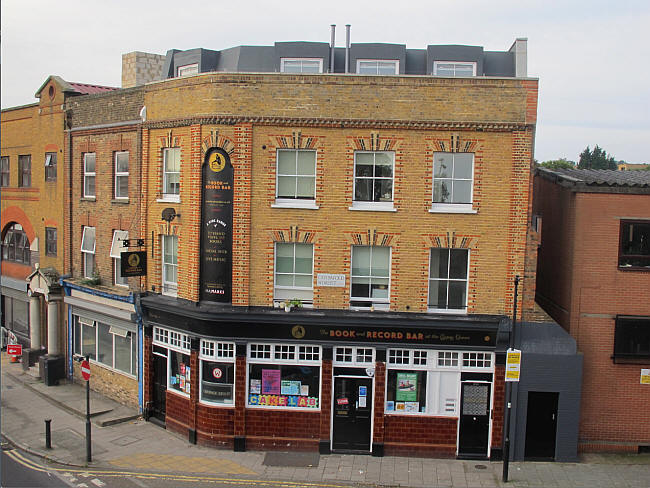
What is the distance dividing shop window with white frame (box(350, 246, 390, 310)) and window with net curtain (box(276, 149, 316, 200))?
2140 mm

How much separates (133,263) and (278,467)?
7.72 meters

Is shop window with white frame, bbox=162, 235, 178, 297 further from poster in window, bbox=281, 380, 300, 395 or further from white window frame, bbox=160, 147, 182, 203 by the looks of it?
poster in window, bbox=281, 380, 300, 395

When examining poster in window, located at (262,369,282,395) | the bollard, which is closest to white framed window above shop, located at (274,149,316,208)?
poster in window, located at (262,369,282,395)

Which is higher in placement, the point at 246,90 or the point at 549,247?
the point at 246,90

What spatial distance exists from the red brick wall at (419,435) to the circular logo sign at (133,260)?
29.5 ft

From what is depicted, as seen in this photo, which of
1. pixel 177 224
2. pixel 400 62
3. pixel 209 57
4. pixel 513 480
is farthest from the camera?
pixel 209 57

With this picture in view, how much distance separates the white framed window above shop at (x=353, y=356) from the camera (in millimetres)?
18094

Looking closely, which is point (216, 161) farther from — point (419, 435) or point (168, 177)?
point (419, 435)

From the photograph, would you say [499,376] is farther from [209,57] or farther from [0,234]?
[0,234]

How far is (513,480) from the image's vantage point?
53.9 feet

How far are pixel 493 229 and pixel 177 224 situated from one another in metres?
9.31

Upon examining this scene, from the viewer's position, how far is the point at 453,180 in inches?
706

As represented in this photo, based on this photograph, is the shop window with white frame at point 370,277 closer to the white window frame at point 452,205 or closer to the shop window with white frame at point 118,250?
the white window frame at point 452,205

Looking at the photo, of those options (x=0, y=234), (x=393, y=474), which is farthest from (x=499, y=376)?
(x=0, y=234)
